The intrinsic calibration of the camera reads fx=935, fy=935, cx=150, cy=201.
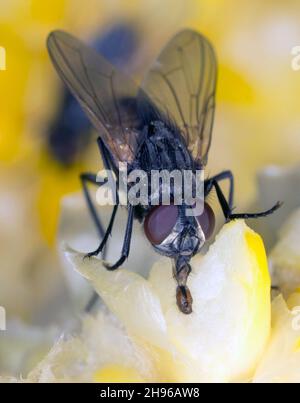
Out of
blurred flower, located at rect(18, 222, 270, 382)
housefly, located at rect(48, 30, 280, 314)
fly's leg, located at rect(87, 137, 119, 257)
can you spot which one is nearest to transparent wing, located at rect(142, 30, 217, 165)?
housefly, located at rect(48, 30, 280, 314)

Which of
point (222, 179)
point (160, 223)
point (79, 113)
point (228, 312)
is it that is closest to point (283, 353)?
point (228, 312)

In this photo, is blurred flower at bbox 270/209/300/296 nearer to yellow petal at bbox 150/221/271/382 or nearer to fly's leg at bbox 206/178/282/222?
fly's leg at bbox 206/178/282/222

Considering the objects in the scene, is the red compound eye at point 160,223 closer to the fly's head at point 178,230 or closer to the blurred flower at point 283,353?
the fly's head at point 178,230

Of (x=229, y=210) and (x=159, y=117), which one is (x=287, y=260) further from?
(x=159, y=117)

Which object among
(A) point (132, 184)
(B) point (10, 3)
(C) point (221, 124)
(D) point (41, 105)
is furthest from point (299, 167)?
(B) point (10, 3)

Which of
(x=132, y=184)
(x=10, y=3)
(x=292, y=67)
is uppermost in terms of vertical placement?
(x=10, y=3)

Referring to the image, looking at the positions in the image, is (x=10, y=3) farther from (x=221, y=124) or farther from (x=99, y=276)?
(x=99, y=276)

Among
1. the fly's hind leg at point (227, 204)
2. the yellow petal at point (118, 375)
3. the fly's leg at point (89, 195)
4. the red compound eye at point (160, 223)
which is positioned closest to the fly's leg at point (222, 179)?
the fly's hind leg at point (227, 204)
